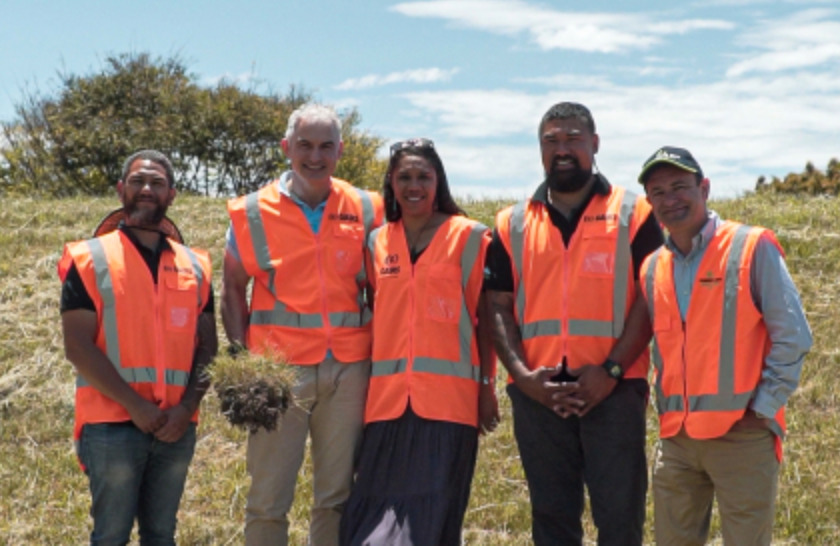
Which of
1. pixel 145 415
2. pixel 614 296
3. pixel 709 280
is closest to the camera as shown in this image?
pixel 709 280

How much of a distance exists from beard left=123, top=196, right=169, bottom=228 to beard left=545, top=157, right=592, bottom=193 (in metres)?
2.09

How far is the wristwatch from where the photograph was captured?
216 inches

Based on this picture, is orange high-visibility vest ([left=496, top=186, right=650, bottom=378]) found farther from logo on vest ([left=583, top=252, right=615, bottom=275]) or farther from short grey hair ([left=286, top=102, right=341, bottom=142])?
short grey hair ([left=286, top=102, right=341, bottom=142])

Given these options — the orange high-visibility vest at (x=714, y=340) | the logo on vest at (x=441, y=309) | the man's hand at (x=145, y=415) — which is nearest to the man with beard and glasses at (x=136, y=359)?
the man's hand at (x=145, y=415)

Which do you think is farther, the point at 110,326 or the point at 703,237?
the point at 110,326

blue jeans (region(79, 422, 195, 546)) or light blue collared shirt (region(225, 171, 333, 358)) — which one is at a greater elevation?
light blue collared shirt (region(225, 171, 333, 358))

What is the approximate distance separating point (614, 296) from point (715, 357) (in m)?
0.63

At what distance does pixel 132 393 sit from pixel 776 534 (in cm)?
437

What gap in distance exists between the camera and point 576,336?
5.59 metres

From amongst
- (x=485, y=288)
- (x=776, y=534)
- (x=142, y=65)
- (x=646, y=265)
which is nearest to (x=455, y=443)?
(x=485, y=288)

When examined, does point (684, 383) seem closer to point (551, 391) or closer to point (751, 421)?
point (751, 421)

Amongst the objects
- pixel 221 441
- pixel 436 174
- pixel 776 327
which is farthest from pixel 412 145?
pixel 221 441

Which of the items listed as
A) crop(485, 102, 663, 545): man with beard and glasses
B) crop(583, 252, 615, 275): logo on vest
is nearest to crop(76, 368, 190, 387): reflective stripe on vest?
crop(485, 102, 663, 545): man with beard and glasses

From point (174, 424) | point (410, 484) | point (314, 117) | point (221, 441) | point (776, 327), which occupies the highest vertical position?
point (314, 117)
